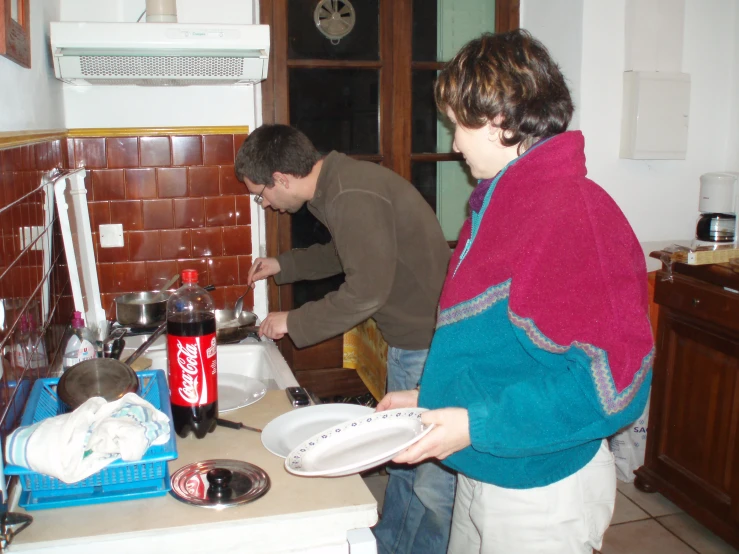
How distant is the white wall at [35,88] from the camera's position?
1251mm

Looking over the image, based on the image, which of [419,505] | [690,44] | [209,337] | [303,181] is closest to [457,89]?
[209,337]

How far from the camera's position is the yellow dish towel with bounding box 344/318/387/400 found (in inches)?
101

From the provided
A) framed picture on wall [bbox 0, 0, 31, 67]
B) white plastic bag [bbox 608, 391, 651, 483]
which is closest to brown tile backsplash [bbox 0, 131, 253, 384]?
framed picture on wall [bbox 0, 0, 31, 67]

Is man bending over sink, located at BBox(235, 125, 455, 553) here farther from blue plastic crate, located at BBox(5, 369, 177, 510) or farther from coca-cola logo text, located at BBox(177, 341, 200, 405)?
blue plastic crate, located at BBox(5, 369, 177, 510)

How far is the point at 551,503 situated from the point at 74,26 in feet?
5.74

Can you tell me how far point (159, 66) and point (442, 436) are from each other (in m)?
1.56

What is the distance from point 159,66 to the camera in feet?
6.77

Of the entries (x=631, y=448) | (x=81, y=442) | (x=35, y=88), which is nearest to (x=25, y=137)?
(x=35, y=88)

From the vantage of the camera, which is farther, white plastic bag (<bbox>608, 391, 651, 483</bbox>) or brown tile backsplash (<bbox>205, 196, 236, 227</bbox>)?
white plastic bag (<bbox>608, 391, 651, 483</bbox>)

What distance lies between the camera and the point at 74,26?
6.19ft

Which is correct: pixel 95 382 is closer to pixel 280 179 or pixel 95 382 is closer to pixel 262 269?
pixel 280 179

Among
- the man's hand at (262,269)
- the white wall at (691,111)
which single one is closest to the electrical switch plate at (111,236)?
the man's hand at (262,269)

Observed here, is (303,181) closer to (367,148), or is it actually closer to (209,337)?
(367,148)

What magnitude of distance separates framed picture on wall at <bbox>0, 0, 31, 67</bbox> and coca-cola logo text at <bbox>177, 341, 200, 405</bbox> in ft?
1.98
